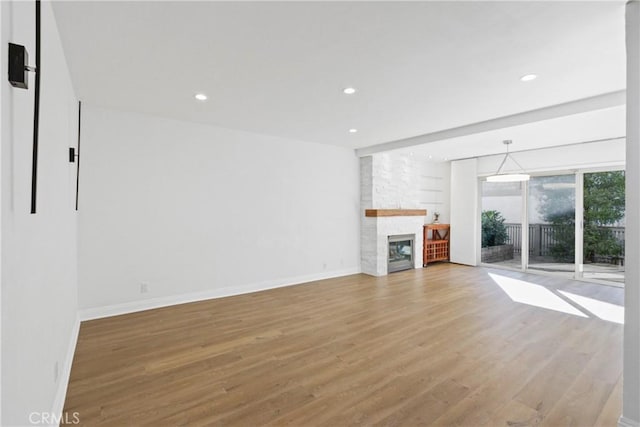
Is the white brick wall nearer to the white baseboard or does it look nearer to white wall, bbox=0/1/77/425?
the white baseboard

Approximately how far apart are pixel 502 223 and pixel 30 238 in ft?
26.6

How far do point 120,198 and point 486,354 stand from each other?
457 centimetres

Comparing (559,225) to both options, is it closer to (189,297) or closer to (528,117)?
(528,117)

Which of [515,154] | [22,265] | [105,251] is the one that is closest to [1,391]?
[22,265]

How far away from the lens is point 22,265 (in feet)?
4.33

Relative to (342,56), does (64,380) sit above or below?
below

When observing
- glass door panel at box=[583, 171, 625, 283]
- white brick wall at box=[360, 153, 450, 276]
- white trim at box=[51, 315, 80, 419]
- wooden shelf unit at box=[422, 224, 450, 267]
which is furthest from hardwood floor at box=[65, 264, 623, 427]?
wooden shelf unit at box=[422, 224, 450, 267]

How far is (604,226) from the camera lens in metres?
5.70

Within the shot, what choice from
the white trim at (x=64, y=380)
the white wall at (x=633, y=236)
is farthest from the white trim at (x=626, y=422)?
the white trim at (x=64, y=380)

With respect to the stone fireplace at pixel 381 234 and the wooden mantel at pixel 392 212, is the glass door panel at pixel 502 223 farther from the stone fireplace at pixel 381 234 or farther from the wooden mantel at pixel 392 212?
the stone fireplace at pixel 381 234

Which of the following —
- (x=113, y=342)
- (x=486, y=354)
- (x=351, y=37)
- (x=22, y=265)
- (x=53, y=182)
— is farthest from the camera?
(x=113, y=342)

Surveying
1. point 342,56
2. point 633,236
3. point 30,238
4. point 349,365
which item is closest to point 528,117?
point 633,236

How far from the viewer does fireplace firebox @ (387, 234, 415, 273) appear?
6711 mm

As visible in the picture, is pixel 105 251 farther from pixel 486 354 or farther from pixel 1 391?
pixel 486 354
